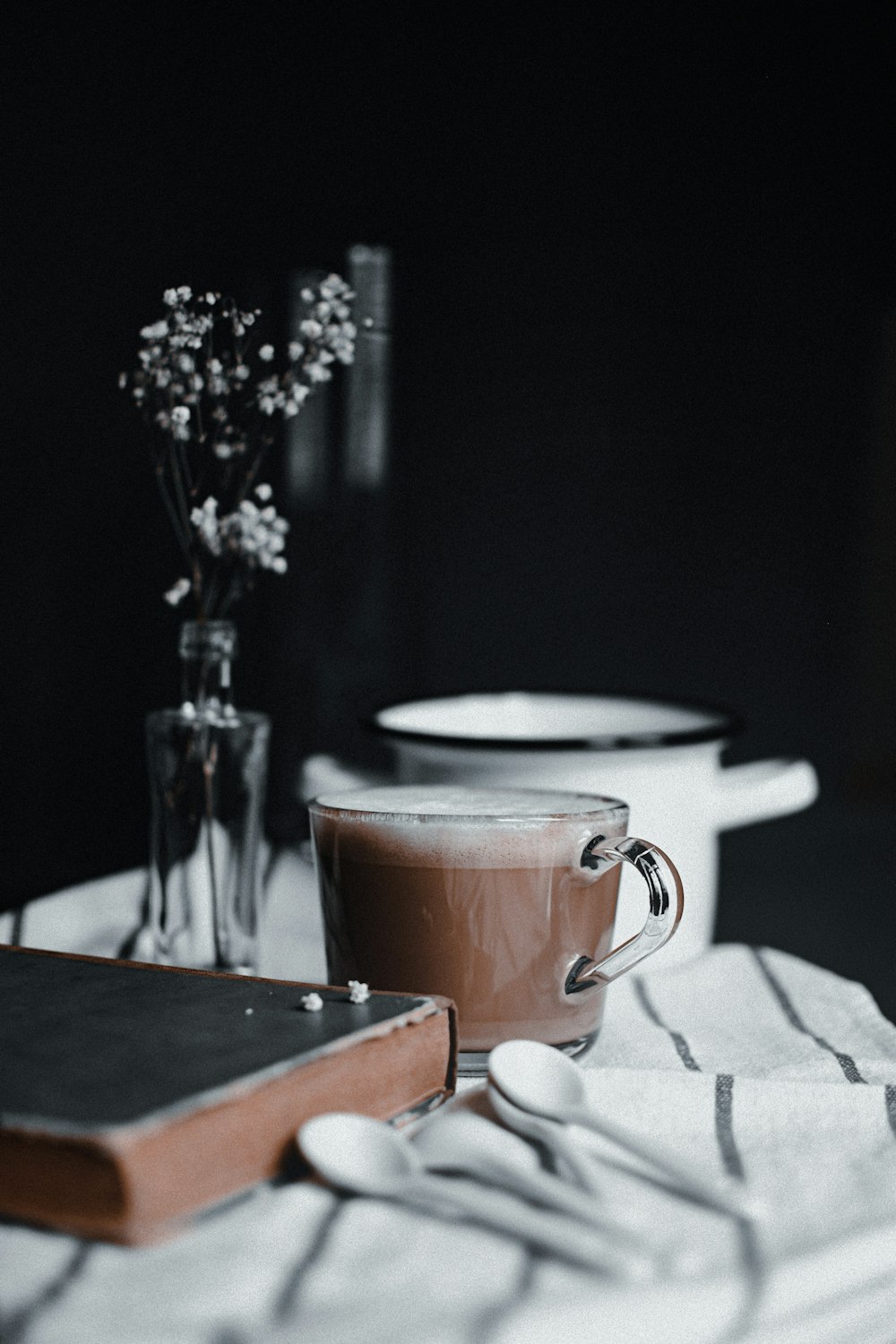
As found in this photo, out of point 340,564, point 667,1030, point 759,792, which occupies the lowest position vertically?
point 667,1030

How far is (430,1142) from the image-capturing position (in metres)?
0.47

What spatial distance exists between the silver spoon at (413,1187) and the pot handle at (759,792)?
42 centimetres

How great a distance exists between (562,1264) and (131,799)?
660mm

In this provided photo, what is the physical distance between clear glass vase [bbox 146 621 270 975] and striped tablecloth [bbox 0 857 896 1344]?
0.88 feet

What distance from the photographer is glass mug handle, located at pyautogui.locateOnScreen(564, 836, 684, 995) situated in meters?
0.61

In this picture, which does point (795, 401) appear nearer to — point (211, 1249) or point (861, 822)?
point (861, 822)

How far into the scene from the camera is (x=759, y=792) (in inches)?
33.3

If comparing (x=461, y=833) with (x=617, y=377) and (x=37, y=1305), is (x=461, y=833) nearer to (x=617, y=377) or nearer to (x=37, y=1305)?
(x=37, y=1305)

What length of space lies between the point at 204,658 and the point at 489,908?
0.91ft

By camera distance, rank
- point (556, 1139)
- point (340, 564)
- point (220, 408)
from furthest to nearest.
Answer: point (340, 564), point (220, 408), point (556, 1139)

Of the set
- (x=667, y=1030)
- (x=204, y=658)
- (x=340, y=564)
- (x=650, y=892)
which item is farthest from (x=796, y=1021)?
(x=340, y=564)

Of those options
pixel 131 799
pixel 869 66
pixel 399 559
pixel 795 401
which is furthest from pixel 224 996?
pixel 869 66

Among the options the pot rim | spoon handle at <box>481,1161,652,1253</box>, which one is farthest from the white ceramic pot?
spoon handle at <box>481,1161,652,1253</box>

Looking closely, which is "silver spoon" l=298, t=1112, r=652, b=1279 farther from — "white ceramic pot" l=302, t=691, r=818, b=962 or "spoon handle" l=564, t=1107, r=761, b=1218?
"white ceramic pot" l=302, t=691, r=818, b=962
